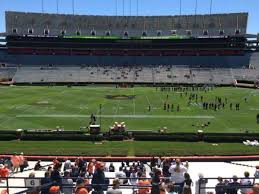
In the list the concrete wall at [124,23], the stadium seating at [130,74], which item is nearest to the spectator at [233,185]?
the stadium seating at [130,74]

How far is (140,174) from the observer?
1841cm

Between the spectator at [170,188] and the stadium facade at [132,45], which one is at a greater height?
the stadium facade at [132,45]

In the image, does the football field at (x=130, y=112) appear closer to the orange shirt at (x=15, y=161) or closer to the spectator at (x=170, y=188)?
the orange shirt at (x=15, y=161)

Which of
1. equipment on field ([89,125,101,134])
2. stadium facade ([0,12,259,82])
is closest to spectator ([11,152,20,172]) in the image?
equipment on field ([89,125,101,134])

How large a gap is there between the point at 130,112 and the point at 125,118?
435cm

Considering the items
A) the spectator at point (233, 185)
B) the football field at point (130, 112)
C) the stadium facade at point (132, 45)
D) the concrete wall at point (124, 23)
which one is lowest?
the football field at point (130, 112)

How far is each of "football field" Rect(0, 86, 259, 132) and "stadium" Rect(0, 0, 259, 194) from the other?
14cm

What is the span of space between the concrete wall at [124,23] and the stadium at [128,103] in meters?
0.31

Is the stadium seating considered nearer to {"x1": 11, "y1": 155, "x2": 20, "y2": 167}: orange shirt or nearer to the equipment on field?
the equipment on field

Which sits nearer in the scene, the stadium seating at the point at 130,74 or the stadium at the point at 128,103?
the stadium at the point at 128,103

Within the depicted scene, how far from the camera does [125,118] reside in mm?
44656

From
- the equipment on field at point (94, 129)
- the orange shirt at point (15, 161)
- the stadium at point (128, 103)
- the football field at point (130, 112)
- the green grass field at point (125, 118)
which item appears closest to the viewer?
the stadium at point (128, 103)

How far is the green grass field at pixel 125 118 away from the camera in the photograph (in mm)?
29641

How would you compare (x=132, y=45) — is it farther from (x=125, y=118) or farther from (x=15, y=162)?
(x=15, y=162)
